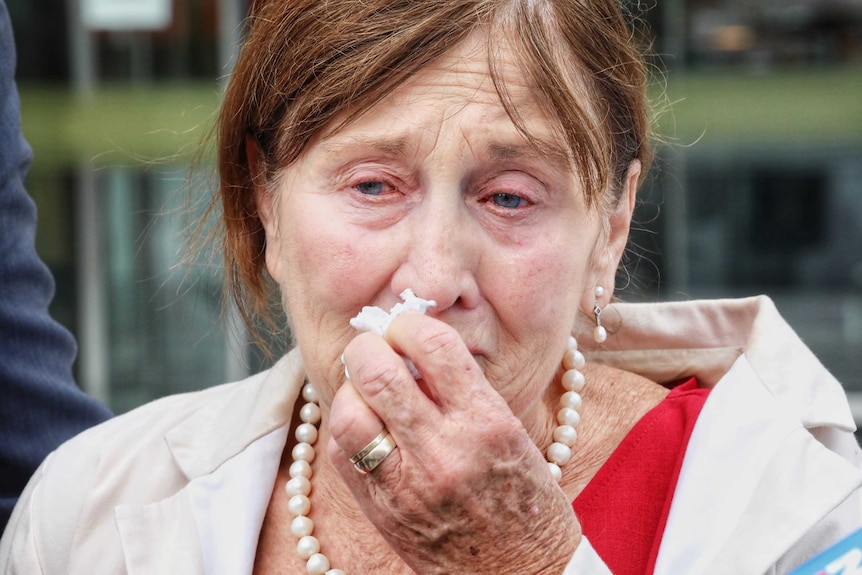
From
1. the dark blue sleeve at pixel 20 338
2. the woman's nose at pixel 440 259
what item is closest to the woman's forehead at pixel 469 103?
the woman's nose at pixel 440 259

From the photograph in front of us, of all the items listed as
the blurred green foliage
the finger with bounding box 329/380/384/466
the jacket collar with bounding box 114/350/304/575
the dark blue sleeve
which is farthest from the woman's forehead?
the blurred green foliage

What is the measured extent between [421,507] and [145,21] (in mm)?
7770

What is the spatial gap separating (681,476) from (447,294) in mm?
574

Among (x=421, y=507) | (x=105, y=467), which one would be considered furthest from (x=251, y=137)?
(x=421, y=507)

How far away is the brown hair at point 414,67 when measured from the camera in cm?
194

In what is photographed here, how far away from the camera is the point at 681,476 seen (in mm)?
2006

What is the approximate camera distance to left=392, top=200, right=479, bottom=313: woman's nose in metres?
1.86

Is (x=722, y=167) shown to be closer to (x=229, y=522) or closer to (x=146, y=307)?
(x=146, y=307)

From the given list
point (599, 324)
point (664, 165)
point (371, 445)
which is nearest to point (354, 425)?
point (371, 445)

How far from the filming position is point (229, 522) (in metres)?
2.21

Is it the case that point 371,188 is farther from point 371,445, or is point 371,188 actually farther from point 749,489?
point 749,489

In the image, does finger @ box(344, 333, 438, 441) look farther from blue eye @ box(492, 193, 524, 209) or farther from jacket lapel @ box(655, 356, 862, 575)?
jacket lapel @ box(655, 356, 862, 575)

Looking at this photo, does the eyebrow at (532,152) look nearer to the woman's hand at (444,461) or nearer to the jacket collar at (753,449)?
the woman's hand at (444,461)

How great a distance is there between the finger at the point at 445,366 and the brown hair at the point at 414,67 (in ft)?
1.56
